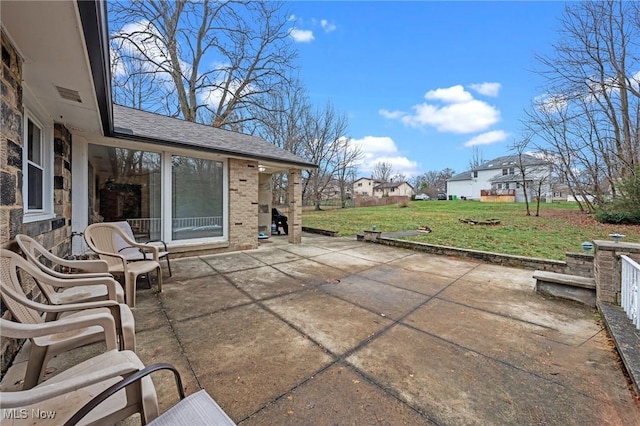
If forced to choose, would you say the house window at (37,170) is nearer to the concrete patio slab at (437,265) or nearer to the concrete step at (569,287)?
the concrete patio slab at (437,265)

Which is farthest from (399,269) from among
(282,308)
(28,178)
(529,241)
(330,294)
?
(28,178)

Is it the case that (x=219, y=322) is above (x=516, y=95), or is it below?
below

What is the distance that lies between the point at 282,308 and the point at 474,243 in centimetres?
652

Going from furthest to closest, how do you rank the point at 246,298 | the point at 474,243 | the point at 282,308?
1. the point at 474,243
2. the point at 246,298
3. the point at 282,308

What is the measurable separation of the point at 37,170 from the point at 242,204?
4.02 m

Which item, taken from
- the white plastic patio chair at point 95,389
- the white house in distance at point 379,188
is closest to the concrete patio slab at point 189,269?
the white plastic patio chair at point 95,389

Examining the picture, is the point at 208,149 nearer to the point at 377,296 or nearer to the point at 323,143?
the point at 377,296

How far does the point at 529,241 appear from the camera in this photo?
799 centimetres

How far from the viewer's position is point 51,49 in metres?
2.24

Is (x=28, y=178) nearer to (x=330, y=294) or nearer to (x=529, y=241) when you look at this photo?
(x=330, y=294)

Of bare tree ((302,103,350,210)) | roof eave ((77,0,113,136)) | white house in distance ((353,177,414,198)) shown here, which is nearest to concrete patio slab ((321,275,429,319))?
roof eave ((77,0,113,136))

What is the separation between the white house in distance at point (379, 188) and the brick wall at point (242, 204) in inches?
2070

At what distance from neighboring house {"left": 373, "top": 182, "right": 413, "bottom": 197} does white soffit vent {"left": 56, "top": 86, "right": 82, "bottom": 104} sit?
56986 millimetres

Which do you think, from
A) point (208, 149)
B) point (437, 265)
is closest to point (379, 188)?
point (437, 265)
